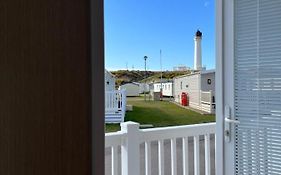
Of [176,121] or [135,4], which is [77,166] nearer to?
[176,121]

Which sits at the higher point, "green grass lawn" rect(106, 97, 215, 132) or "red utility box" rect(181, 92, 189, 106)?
"red utility box" rect(181, 92, 189, 106)

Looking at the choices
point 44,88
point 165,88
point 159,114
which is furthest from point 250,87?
point 165,88

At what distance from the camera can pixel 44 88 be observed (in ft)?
1.67

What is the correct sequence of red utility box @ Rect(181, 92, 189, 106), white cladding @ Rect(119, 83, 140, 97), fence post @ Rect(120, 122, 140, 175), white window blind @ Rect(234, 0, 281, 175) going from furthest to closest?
red utility box @ Rect(181, 92, 189, 106) → white cladding @ Rect(119, 83, 140, 97) → fence post @ Rect(120, 122, 140, 175) → white window blind @ Rect(234, 0, 281, 175)

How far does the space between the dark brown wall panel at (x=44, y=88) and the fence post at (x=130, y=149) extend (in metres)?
1.52

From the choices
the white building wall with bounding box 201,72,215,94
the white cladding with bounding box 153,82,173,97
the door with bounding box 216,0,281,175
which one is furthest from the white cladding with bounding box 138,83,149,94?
the door with bounding box 216,0,281,175

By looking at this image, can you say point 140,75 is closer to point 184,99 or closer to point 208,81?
point 208,81

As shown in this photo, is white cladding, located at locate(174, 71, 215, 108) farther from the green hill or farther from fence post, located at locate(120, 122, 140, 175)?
fence post, located at locate(120, 122, 140, 175)

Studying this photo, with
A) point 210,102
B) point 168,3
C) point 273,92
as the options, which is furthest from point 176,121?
point 273,92

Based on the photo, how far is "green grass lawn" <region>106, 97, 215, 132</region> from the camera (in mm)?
4602

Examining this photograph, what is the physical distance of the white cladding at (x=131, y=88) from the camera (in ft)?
16.1

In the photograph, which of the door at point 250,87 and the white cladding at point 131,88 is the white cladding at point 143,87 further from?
the door at point 250,87

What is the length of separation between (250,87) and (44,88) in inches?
60.2

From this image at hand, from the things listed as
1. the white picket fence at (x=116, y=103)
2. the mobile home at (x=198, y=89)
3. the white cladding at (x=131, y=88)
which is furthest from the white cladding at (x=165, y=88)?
the white picket fence at (x=116, y=103)
